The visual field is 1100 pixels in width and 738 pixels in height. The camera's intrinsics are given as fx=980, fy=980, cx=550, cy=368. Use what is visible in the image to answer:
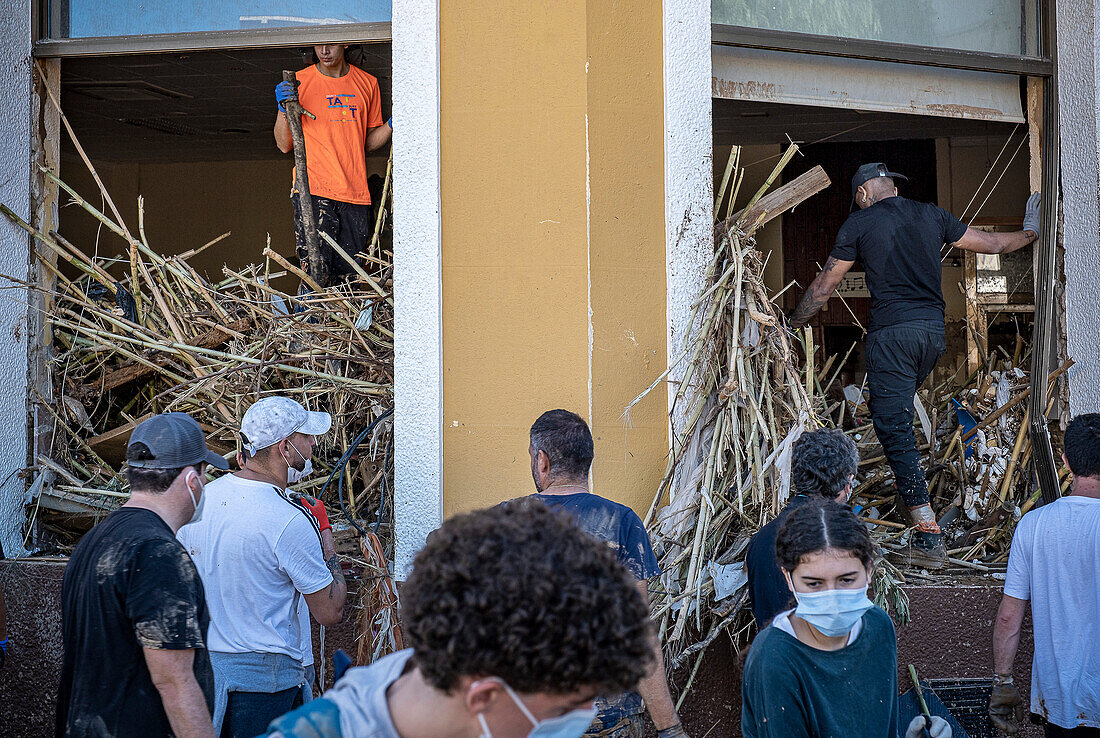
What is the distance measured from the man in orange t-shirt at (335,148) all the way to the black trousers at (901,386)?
9.06ft

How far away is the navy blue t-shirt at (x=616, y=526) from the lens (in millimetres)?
3186

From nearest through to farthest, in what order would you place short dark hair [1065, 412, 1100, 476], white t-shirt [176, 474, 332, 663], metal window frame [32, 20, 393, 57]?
1. white t-shirt [176, 474, 332, 663]
2. short dark hair [1065, 412, 1100, 476]
3. metal window frame [32, 20, 393, 57]

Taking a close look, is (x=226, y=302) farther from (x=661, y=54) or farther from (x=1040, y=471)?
(x=1040, y=471)

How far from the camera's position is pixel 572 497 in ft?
10.6

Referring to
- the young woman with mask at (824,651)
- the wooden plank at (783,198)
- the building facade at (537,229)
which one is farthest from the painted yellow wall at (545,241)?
the young woman with mask at (824,651)

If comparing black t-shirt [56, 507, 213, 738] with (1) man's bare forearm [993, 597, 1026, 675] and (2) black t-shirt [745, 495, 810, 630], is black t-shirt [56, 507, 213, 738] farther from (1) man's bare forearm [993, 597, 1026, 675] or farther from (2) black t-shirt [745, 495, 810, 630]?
(1) man's bare forearm [993, 597, 1026, 675]

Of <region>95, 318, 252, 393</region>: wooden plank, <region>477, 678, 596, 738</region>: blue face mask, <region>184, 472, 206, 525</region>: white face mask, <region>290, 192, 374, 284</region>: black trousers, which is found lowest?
<region>477, 678, 596, 738</region>: blue face mask

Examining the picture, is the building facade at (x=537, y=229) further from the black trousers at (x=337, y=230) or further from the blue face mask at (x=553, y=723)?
the blue face mask at (x=553, y=723)

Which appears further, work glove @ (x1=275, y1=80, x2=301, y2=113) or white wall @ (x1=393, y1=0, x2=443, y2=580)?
work glove @ (x1=275, y1=80, x2=301, y2=113)

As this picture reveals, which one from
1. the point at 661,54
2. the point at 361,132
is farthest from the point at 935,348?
the point at 361,132

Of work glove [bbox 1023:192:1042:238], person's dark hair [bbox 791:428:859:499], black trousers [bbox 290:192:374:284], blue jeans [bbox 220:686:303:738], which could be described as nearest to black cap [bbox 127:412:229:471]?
blue jeans [bbox 220:686:303:738]

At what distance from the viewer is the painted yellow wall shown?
13.6ft

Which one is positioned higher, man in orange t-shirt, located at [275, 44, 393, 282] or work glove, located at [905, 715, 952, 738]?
man in orange t-shirt, located at [275, 44, 393, 282]

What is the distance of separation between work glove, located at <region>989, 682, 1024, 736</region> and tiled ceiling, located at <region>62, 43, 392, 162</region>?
4.24m
